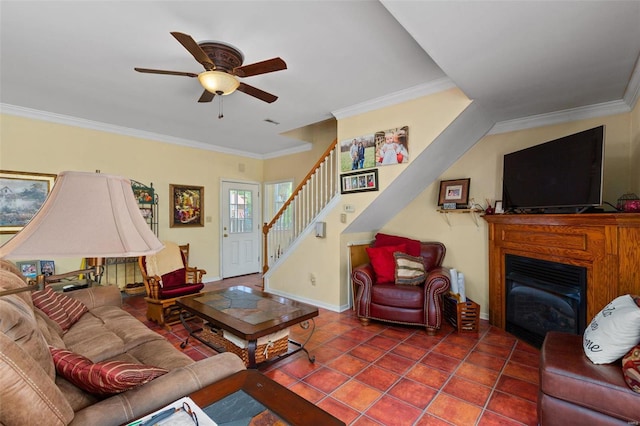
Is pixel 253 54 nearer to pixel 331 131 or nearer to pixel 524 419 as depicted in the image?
pixel 331 131

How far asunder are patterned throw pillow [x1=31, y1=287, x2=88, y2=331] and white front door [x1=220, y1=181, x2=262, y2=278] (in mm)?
3348

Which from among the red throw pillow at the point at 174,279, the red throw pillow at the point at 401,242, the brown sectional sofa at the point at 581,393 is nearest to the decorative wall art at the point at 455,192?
the red throw pillow at the point at 401,242

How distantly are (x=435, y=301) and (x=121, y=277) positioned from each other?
183 inches

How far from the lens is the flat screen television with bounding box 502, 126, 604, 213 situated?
2379mm

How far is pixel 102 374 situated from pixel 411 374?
7.22 ft

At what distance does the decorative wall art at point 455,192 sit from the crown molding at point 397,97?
131 centimetres

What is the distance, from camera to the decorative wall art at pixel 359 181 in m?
3.58

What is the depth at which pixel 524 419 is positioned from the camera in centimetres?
189

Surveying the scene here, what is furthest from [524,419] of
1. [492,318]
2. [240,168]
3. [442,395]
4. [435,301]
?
[240,168]

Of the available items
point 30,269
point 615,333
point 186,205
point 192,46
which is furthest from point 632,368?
point 30,269

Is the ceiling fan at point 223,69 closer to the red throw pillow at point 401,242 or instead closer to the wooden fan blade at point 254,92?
the wooden fan blade at point 254,92

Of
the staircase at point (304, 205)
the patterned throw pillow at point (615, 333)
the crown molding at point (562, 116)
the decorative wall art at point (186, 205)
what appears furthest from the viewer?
the decorative wall art at point (186, 205)

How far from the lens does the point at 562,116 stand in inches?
127

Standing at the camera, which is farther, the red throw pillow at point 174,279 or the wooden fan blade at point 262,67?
the red throw pillow at point 174,279
